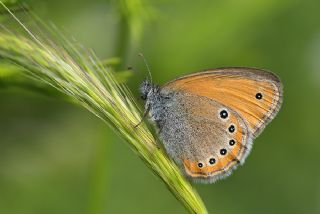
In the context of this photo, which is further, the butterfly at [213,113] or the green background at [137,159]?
the green background at [137,159]

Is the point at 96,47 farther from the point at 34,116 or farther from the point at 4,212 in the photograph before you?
the point at 4,212

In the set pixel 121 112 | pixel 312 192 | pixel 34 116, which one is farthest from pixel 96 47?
pixel 121 112

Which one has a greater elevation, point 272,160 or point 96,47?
point 96,47

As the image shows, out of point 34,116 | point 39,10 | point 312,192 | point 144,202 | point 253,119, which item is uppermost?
point 34,116

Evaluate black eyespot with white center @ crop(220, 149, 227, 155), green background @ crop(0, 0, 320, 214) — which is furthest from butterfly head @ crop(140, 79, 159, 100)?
green background @ crop(0, 0, 320, 214)

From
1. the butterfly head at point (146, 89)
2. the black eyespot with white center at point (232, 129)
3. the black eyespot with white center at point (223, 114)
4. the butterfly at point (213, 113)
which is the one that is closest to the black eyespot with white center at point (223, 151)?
the butterfly at point (213, 113)

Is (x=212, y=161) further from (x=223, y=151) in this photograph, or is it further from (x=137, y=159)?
(x=137, y=159)

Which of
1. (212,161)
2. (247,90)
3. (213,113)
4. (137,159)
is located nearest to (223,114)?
(213,113)

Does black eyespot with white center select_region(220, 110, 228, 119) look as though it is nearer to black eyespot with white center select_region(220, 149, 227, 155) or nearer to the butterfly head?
black eyespot with white center select_region(220, 149, 227, 155)

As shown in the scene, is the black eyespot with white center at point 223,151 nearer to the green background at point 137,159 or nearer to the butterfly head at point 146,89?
the butterfly head at point 146,89
